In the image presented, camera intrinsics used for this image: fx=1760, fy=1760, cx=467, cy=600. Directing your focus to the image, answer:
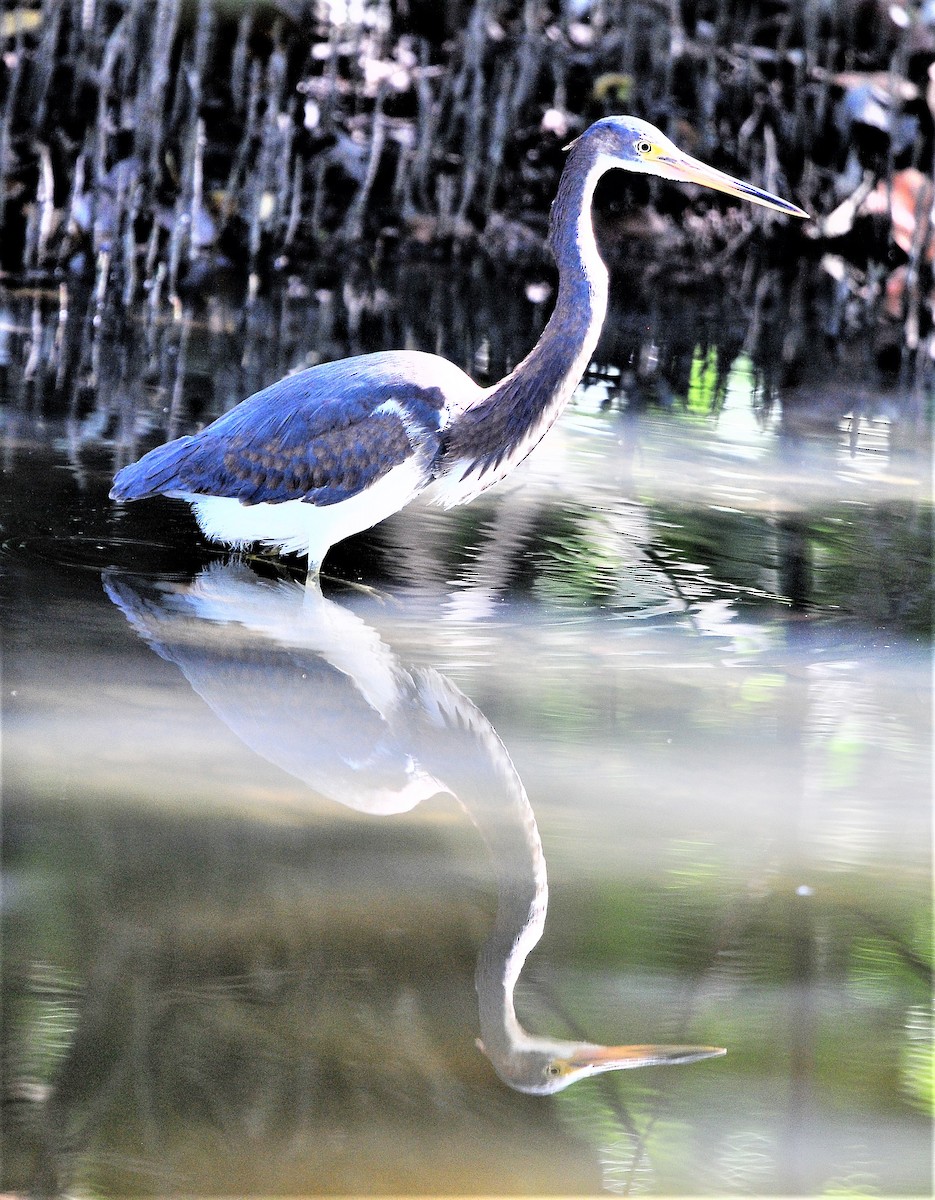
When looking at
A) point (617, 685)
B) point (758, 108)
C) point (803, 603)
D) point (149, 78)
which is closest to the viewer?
point (617, 685)

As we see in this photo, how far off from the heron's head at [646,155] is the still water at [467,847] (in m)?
1.19

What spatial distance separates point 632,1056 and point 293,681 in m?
1.81

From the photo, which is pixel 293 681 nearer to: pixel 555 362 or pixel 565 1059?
pixel 555 362

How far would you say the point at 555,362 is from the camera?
5441mm

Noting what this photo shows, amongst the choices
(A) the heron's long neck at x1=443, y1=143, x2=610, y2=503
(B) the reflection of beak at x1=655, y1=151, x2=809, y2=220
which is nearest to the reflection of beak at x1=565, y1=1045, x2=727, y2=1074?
(A) the heron's long neck at x1=443, y1=143, x2=610, y2=503

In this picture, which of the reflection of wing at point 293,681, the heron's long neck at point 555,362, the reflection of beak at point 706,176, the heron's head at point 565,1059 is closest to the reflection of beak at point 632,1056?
the heron's head at point 565,1059

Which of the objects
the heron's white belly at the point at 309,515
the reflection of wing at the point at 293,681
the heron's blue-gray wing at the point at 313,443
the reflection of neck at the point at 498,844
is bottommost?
the reflection of neck at the point at 498,844

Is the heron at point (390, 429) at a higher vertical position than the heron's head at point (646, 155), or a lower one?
lower

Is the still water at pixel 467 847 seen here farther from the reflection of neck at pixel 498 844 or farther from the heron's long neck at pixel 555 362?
the heron's long neck at pixel 555 362

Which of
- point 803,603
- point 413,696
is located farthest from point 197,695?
point 803,603

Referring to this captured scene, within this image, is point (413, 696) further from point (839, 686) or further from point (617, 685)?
point (839, 686)

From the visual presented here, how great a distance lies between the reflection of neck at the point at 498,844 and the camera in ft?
9.69

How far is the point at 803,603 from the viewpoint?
17.7 ft

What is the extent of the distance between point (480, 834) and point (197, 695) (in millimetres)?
969
